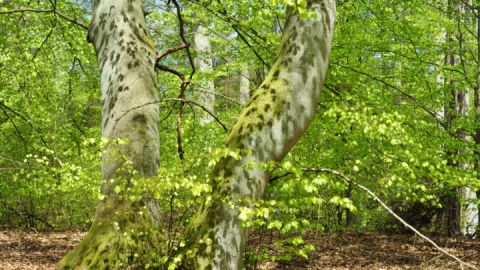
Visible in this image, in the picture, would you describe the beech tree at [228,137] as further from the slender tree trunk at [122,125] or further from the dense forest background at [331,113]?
the dense forest background at [331,113]

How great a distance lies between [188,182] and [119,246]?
1.23 meters

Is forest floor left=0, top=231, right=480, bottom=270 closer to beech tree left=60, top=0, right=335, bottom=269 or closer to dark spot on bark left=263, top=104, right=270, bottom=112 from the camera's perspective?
beech tree left=60, top=0, right=335, bottom=269

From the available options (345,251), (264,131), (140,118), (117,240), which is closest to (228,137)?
(264,131)

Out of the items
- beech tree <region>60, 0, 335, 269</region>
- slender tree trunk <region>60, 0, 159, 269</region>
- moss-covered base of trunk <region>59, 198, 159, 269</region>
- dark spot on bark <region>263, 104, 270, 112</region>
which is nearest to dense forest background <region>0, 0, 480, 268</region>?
slender tree trunk <region>60, 0, 159, 269</region>

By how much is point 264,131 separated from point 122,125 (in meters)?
1.58

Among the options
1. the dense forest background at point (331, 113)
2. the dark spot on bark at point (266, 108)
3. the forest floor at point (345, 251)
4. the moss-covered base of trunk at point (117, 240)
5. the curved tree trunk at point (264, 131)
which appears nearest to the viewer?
the curved tree trunk at point (264, 131)

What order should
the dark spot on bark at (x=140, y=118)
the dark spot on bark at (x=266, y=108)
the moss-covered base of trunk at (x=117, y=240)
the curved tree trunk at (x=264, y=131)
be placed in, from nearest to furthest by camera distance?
the curved tree trunk at (x=264, y=131), the dark spot on bark at (x=266, y=108), the moss-covered base of trunk at (x=117, y=240), the dark spot on bark at (x=140, y=118)

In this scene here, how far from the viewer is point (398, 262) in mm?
8273

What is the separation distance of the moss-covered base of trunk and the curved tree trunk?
671 mm

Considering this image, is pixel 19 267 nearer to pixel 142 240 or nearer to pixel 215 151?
pixel 142 240

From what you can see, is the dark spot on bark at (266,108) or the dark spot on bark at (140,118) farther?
the dark spot on bark at (140,118)

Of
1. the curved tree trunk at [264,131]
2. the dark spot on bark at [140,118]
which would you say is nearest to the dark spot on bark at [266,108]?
the curved tree trunk at [264,131]

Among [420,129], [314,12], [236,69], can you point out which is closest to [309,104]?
[314,12]

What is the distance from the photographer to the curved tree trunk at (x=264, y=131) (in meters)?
3.57
